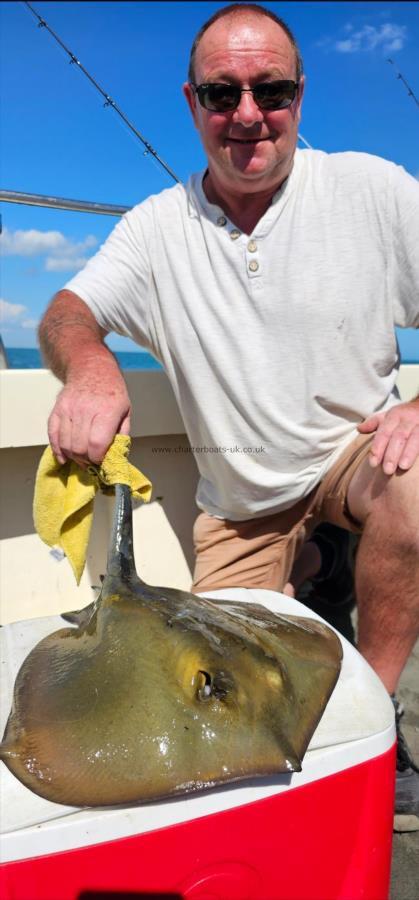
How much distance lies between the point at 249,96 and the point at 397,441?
132cm

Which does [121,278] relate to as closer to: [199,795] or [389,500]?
[389,500]

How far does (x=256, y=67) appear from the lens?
83.7 inches

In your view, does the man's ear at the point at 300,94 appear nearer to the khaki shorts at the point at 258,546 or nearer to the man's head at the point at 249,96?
the man's head at the point at 249,96

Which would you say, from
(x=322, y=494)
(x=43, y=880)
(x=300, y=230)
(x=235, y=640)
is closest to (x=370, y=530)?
(x=322, y=494)

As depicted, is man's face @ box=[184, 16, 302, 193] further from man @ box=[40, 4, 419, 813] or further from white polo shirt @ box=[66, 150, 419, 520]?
white polo shirt @ box=[66, 150, 419, 520]

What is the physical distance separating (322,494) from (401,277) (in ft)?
2.83

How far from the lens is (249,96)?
214 cm

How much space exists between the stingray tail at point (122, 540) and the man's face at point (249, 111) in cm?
127

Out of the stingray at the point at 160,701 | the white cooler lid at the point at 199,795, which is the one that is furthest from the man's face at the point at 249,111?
the white cooler lid at the point at 199,795

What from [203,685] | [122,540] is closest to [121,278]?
[122,540]

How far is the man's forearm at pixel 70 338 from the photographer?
2.00 metres

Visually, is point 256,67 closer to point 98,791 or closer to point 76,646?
point 76,646

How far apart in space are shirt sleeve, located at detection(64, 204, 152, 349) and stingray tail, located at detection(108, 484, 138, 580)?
943 millimetres

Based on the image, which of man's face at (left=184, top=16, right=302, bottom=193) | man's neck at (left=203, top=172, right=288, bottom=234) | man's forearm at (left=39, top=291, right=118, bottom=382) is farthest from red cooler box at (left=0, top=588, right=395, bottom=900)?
man's face at (left=184, top=16, right=302, bottom=193)
